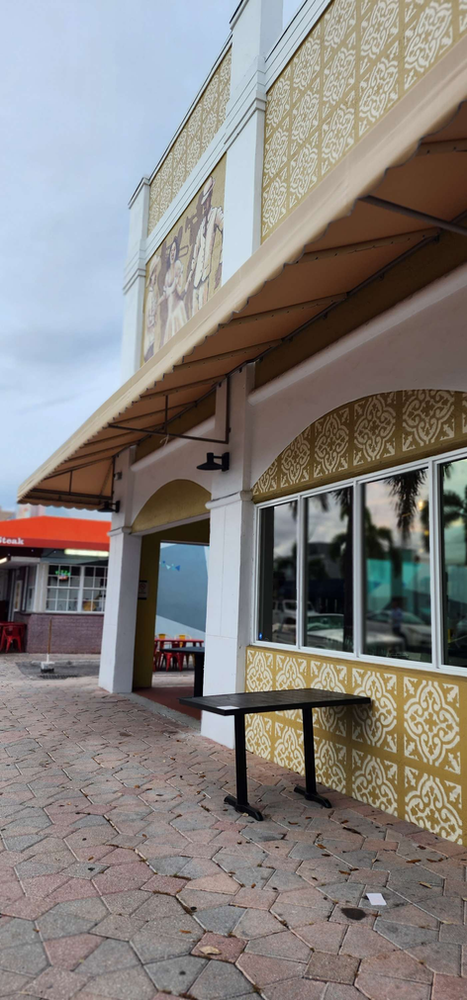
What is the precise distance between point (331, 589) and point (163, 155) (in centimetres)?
879

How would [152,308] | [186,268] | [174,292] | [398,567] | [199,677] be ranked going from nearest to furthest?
[398,567] → [199,677] → [186,268] → [174,292] → [152,308]

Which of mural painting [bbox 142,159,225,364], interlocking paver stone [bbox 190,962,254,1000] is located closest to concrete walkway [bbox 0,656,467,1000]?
interlocking paver stone [bbox 190,962,254,1000]

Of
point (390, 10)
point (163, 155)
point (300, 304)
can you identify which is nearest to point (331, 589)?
point (300, 304)

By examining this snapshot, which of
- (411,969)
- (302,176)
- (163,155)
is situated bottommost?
(411,969)

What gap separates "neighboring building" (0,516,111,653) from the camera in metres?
17.4

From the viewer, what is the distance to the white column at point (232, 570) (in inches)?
262

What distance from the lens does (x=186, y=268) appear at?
9.78m

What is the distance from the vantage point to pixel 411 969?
2.58m

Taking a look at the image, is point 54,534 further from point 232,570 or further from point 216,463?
point 232,570

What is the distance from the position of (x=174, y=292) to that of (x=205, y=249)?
124 cm

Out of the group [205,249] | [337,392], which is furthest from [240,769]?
[205,249]

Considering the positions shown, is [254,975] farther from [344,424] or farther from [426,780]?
[344,424]

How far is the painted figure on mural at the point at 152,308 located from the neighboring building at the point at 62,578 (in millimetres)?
7584

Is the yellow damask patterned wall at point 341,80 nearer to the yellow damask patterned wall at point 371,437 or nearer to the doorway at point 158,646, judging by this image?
the yellow damask patterned wall at point 371,437
